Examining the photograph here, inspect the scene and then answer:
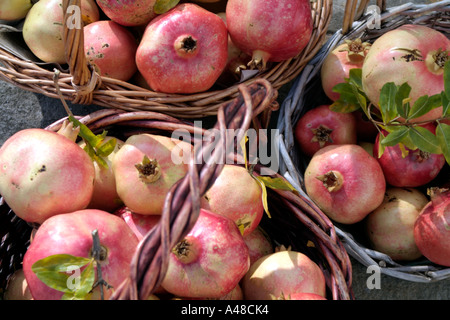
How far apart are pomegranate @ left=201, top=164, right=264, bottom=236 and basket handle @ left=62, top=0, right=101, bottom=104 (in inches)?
14.9

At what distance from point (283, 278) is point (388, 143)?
0.38m

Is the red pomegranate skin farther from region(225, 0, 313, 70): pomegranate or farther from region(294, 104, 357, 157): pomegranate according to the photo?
region(294, 104, 357, 157): pomegranate

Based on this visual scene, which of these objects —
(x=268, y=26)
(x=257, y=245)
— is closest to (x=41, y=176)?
(x=257, y=245)

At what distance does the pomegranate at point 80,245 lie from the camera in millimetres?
Answer: 689

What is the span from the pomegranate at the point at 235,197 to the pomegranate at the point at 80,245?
0.20 metres

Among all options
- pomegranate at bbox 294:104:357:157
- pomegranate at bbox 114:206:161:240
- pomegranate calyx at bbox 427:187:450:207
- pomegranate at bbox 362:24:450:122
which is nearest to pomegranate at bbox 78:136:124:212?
pomegranate at bbox 114:206:161:240

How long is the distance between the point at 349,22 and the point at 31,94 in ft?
3.36

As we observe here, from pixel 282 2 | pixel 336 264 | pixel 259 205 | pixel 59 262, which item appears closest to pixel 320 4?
pixel 282 2

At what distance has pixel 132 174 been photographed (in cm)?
84

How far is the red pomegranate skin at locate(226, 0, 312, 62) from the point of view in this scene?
1.00m

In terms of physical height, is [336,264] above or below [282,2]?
below

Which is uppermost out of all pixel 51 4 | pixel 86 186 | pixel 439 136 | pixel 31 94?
pixel 51 4

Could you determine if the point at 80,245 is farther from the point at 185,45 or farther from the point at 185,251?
the point at 185,45
